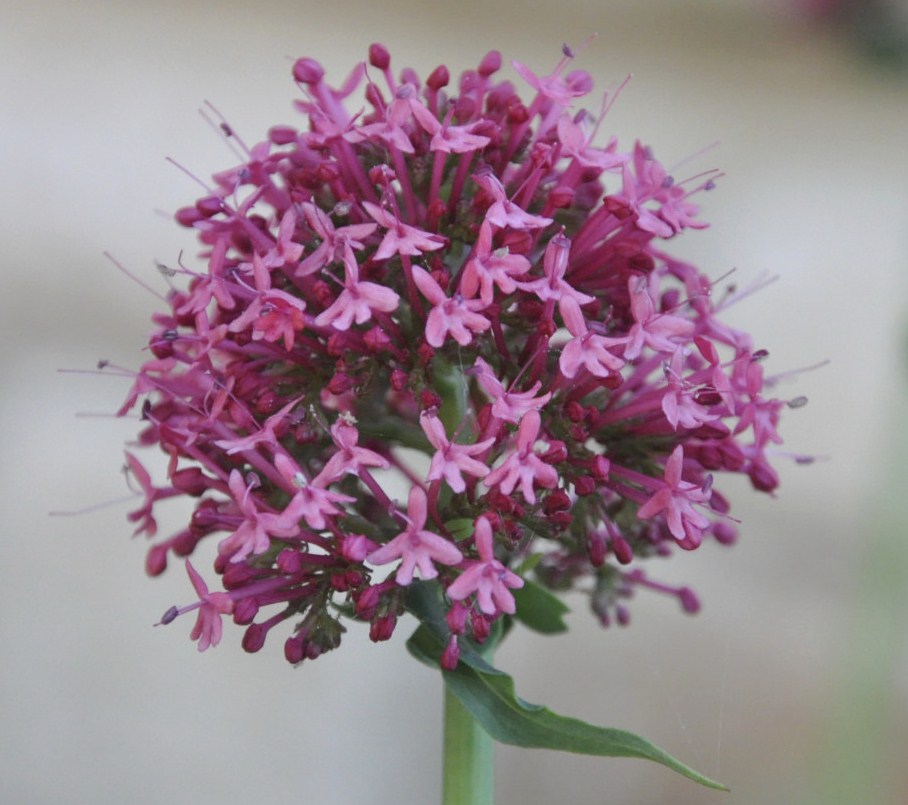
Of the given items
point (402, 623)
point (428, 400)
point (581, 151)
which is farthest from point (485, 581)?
point (402, 623)

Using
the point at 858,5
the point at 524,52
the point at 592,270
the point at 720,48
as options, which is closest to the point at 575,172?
the point at 592,270

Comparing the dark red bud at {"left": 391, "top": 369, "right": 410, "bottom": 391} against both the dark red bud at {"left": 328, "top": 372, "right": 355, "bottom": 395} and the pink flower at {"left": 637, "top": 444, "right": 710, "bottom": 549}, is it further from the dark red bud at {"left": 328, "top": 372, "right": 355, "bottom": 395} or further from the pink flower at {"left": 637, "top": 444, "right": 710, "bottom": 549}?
the pink flower at {"left": 637, "top": 444, "right": 710, "bottom": 549}

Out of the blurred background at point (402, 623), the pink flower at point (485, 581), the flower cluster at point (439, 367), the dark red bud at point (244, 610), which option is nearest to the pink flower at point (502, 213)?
the flower cluster at point (439, 367)

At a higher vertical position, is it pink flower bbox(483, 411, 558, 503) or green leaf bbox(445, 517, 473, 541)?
pink flower bbox(483, 411, 558, 503)

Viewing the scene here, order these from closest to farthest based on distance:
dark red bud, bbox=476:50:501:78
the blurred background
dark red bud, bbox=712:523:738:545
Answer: dark red bud, bbox=476:50:501:78, dark red bud, bbox=712:523:738:545, the blurred background

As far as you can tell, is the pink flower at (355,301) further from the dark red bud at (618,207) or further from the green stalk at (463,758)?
the green stalk at (463,758)

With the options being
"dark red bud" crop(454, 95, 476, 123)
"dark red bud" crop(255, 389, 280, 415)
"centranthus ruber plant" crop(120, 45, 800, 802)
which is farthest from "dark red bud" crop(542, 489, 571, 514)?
"dark red bud" crop(454, 95, 476, 123)
